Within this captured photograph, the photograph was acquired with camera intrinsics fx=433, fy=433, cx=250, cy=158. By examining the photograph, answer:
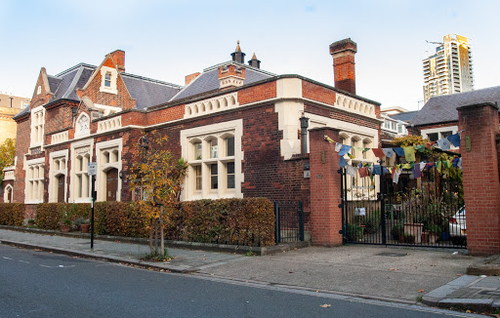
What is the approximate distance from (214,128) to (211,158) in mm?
1177

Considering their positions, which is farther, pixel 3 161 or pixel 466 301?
pixel 3 161

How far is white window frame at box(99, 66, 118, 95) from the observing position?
2539 cm

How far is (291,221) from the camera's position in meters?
13.6

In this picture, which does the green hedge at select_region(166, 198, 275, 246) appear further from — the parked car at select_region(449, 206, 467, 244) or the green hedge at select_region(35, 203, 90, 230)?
the green hedge at select_region(35, 203, 90, 230)

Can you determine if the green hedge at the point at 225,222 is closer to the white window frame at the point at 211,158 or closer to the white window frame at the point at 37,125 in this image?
the white window frame at the point at 211,158

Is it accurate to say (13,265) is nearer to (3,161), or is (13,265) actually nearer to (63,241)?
(63,241)

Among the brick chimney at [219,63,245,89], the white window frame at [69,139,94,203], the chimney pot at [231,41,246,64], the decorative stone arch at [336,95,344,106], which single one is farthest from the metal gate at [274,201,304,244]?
the chimney pot at [231,41,246,64]

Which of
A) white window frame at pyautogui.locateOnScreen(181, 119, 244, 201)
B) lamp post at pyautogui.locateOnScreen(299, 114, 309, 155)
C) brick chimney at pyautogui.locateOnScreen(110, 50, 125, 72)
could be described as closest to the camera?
lamp post at pyautogui.locateOnScreen(299, 114, 309, 155)

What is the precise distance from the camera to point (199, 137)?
17.0 metres

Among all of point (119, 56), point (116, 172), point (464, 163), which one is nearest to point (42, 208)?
point (116, 172)

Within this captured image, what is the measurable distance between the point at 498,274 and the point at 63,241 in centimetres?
1445

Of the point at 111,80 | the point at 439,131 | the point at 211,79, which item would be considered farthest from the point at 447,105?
the point at 111,80

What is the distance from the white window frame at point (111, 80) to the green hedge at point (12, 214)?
7897 millimetres

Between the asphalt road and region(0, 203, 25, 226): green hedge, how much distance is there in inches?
597
